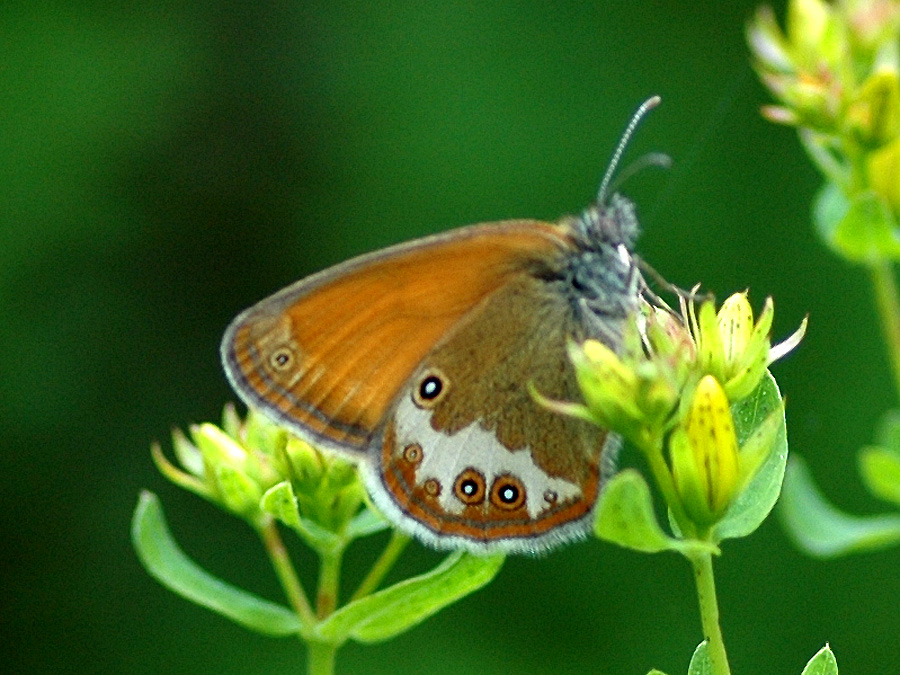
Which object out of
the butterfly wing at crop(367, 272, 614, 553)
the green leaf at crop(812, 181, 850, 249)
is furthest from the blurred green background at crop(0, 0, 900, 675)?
the butterfly wing at crop(367, 272, 614, 553)

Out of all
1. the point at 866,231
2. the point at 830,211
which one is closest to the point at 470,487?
the point at 866,231

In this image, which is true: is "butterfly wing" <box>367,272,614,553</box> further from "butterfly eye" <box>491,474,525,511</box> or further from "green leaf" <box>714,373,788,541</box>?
"green leaf" <box>714,373,788,541</box>

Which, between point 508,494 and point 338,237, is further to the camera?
point 338,237

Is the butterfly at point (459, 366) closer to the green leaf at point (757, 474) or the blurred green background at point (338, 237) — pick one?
the green leaf at point (757, 474)

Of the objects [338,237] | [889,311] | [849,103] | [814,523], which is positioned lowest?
[814,523]

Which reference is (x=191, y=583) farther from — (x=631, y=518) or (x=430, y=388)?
(x=631, y=518)

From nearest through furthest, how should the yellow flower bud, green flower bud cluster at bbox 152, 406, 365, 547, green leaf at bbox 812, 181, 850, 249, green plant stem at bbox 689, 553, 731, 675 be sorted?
1. green plant stem at bbox 689, 553, 731, 675
2. the yellow flower bud
3. green flower bud cluster at bbox 152, 406, 365, 547
4. green leaf at bbox 812, 181, 850, 249

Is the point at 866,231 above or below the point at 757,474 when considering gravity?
above

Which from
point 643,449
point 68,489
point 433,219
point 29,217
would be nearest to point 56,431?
point 68,489
